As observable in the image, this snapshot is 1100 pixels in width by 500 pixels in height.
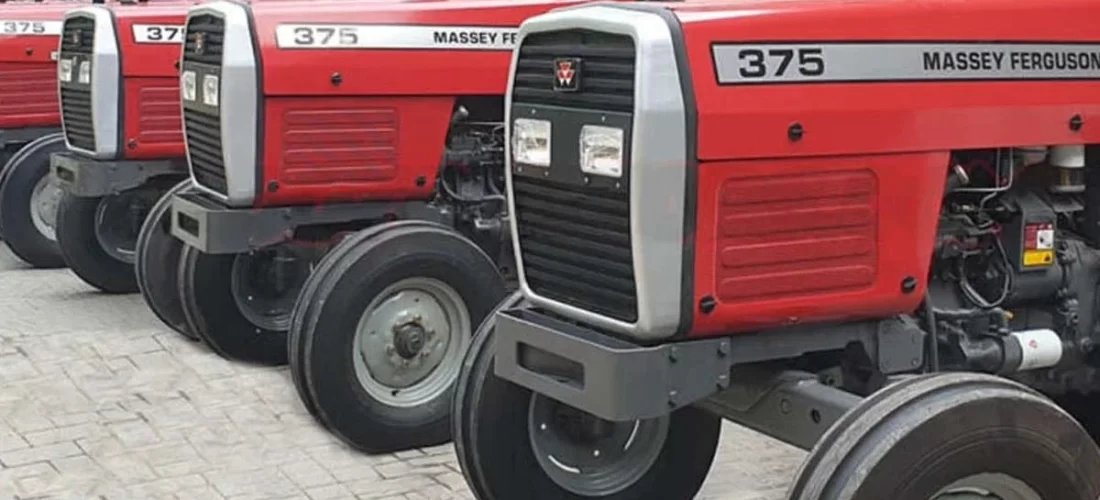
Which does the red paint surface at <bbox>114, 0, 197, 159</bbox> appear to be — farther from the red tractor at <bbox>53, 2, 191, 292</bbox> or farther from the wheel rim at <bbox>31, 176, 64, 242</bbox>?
the wheel rim at <bbox>31, 176, 64, 242</bbox>

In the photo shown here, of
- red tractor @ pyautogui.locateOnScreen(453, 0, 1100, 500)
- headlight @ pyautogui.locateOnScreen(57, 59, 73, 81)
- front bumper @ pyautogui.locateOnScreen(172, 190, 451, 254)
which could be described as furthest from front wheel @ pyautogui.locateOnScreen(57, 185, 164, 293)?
red tractor @ pyautogui.locateOnScreen(453, 0, 1100, 500)

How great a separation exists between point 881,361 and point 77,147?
5.37m

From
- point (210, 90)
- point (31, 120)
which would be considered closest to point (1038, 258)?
point (210, 90)

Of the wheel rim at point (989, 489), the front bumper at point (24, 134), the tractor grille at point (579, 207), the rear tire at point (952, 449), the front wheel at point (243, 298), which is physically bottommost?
the front wheel at point (243, 298)

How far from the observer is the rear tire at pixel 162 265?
23.2 ft

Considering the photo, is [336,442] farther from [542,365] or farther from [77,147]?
[77,147]

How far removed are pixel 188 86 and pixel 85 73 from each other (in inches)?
71.0

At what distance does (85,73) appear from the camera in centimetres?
782

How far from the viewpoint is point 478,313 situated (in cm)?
569

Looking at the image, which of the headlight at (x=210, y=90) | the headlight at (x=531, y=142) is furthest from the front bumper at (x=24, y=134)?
the headlight at (x=531, y=142)

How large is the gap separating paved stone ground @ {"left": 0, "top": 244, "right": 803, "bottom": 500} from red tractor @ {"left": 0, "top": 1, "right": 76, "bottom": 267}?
189 cm

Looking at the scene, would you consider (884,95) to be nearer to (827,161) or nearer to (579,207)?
(827,161)

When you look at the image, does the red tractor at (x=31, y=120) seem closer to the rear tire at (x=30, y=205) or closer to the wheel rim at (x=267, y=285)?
the rear tire at (x=30, y=205)

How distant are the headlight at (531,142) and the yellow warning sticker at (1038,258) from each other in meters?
1.36
